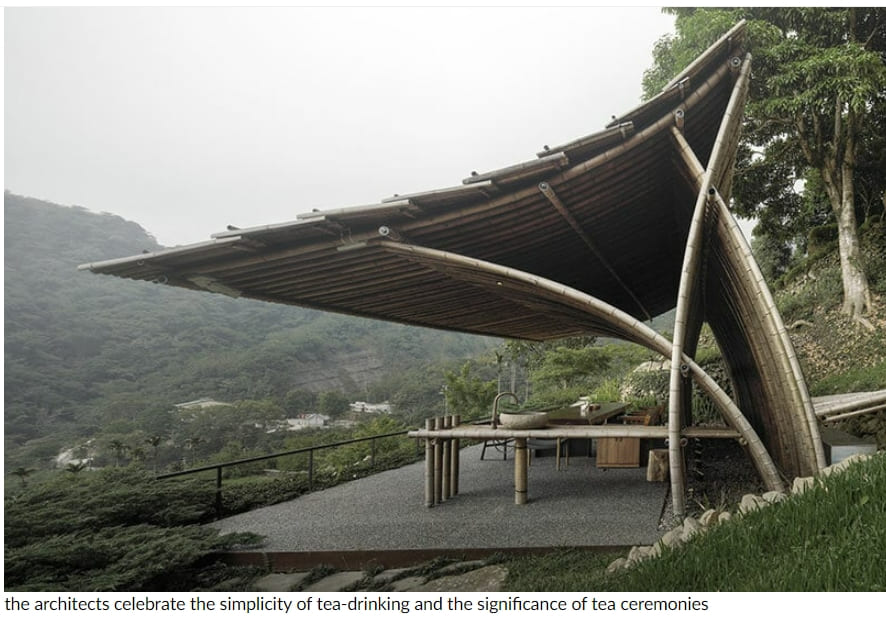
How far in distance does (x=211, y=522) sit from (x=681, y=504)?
4.51 m

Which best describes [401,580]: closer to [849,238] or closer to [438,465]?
[438,465]

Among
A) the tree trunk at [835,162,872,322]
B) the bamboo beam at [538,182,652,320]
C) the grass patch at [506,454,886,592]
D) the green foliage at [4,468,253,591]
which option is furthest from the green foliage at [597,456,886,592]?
the tree trunk at [835,162,872,322]

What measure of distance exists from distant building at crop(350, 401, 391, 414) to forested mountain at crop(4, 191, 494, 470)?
1628mm

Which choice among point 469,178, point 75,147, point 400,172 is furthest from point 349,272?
point 400,172

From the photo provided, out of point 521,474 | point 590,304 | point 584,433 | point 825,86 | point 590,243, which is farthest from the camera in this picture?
point 825,86

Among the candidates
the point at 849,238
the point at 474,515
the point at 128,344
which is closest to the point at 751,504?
the point at 474,515

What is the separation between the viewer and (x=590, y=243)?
5641 mm

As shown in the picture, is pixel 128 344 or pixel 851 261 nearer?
pixel 851 261

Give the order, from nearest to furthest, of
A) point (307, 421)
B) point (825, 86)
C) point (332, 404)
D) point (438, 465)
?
point (438, 465), point (825, 86), point (307, 421), point (332, 404)

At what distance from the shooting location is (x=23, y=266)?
28.8m

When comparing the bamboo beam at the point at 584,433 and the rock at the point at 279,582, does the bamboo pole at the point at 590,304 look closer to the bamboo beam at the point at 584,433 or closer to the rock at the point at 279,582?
the bamboo beam at the point at 584,433

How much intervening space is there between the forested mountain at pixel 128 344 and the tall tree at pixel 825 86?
85.4 ft

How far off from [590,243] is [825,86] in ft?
21.9
